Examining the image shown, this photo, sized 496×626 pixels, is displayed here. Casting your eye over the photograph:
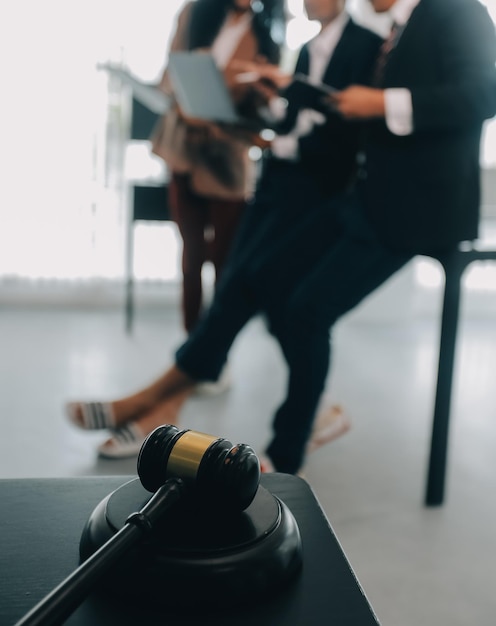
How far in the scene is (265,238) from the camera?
1.46 meters

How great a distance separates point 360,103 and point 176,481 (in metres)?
0.89

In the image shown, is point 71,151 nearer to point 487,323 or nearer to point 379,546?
point 487,323

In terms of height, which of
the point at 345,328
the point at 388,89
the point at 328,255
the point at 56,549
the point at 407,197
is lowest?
the point at 345,328

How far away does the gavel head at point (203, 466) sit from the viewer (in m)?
0.45

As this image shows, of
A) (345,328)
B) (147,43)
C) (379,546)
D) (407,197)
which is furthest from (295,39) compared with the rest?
(379,546)

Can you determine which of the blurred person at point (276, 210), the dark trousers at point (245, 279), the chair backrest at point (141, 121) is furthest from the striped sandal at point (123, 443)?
the chair backrest at point (141, 121)

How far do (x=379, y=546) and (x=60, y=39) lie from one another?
258cm

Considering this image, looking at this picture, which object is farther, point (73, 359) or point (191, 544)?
point (73, 359)

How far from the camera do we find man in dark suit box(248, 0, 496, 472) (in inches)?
45.1

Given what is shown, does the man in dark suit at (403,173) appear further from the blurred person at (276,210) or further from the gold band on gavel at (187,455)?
the gold band on gavel at (187,455)

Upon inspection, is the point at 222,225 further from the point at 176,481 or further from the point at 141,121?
the point at 176,481

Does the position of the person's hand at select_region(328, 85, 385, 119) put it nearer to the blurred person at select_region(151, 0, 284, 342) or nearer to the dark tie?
the dark tie

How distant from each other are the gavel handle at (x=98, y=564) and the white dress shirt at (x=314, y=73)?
44.4 inches

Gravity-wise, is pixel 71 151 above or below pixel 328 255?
above
